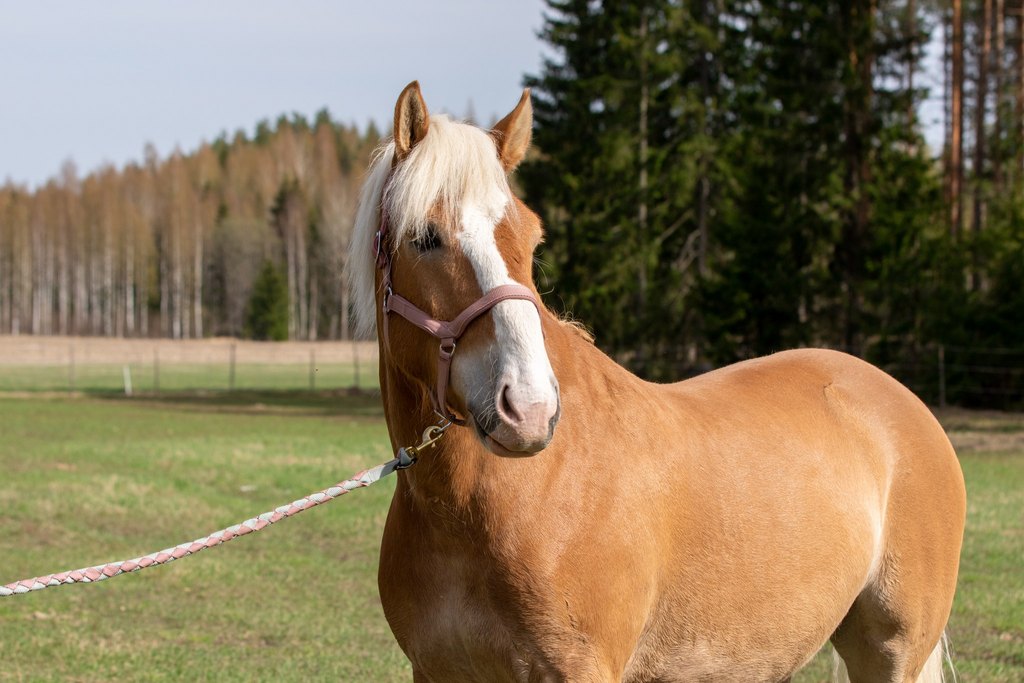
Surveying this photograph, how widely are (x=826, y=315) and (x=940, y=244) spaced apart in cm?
308

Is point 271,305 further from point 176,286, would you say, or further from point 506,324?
point 506,324

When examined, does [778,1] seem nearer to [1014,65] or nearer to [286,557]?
[1014,65]

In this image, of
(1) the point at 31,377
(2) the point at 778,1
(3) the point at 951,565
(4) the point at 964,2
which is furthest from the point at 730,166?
(1) the point at 31,377

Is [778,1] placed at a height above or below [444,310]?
above

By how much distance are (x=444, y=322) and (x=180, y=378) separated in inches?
1637

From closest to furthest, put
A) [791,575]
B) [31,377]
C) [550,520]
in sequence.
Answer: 1. [550,520]
2. [791,575]
3. [31,377]

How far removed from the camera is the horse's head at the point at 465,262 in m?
2.03

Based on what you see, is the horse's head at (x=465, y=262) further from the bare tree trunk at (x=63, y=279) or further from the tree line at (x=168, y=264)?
the bare tree trunk at (x=63, y=279)

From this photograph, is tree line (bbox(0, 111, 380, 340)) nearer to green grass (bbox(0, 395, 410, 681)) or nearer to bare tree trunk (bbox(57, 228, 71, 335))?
bare tree trunk (bbox(57, 228, 71, 335))

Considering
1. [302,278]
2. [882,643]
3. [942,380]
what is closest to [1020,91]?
[942,380]

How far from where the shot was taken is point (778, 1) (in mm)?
24000

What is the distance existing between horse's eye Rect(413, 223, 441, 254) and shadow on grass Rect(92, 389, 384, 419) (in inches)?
846

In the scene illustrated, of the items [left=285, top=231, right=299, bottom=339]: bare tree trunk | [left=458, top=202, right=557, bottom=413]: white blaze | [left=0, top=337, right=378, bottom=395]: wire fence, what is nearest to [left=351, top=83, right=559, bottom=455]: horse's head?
[left=458, top=202, right=557, bottom=413]: white blaze

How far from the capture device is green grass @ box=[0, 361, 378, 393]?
115 ft
